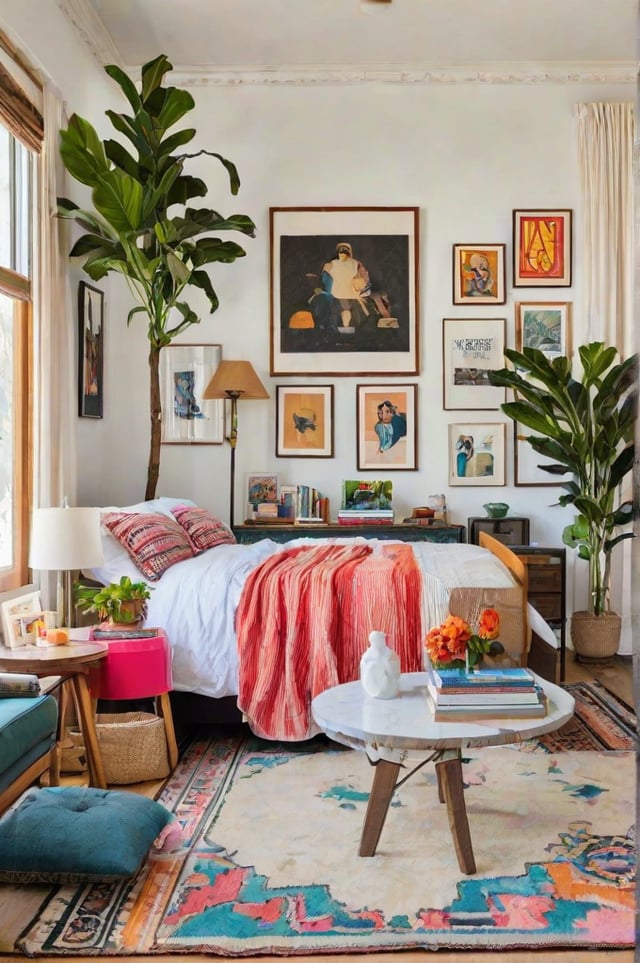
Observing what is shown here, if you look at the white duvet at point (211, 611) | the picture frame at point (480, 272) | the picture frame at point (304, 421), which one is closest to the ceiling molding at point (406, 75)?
the picture frame at point (480, 272)

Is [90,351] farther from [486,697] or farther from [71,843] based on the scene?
[486,697]

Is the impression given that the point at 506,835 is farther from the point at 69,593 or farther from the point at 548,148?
the point at 548,148

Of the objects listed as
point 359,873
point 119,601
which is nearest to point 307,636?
point 119,601

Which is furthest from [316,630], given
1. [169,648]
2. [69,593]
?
[69,593]

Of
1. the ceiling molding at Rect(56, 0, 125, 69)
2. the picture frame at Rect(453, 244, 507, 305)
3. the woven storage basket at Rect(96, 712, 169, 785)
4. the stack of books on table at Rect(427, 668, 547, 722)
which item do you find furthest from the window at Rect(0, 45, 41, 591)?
the picture frame at Rect(453, 244, 507, 305)

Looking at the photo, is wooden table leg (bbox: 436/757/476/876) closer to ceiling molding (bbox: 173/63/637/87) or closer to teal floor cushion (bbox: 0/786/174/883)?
teal floor cushion (bbox: 0/786/174/883)

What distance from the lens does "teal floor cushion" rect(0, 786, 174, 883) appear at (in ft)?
8.50

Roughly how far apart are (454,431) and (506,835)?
11.5 ft

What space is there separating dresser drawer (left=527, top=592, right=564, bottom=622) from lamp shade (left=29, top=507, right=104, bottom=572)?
2.91m

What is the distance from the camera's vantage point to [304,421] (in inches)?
241

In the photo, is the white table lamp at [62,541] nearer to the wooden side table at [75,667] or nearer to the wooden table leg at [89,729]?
the wooden side table at [75,667]

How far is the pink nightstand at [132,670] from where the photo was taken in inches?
136

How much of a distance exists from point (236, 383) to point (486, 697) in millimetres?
3392

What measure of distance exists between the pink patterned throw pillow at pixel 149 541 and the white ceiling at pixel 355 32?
2859mm
